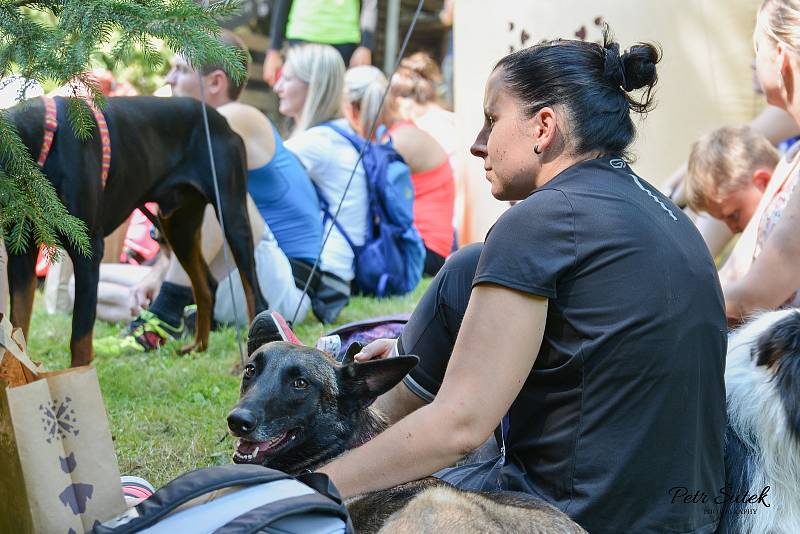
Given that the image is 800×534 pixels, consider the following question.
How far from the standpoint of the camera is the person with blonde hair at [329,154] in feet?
21.6

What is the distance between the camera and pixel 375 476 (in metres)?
2.09

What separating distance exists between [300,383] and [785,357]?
136 cm

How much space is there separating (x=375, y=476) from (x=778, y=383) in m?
1.18

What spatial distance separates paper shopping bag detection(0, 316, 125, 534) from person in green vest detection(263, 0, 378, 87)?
25.3 ft

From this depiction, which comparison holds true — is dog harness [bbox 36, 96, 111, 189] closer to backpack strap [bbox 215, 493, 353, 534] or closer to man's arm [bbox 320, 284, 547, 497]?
man's arm [bbox 320, 284, 547, 497]

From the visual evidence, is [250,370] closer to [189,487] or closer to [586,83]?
[189,487]

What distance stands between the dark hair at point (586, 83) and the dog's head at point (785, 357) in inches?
29.5

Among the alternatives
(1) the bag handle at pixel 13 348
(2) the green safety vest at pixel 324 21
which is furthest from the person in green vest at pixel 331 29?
(1) the bag handle at pixel 13 348

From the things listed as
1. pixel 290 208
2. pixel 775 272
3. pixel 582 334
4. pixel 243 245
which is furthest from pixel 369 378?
pixel 290 208

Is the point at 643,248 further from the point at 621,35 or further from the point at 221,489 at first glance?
the point at 621,35

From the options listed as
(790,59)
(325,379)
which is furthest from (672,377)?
(790,59)

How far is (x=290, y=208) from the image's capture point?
6.34 m

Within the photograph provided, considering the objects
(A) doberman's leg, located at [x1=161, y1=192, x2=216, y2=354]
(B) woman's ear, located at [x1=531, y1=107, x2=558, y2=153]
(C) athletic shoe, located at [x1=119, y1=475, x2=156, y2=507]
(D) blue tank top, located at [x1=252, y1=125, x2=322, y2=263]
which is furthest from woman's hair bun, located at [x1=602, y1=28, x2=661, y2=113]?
(D) blue tank top, located at [x1=252, y1=125, x2=322, y2=263]

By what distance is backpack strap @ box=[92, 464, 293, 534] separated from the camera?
1.70 meters
